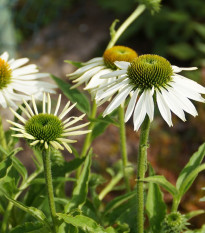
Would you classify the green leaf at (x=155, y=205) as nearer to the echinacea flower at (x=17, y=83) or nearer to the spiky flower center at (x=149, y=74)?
the spiky flower center at (x=149, y=74)

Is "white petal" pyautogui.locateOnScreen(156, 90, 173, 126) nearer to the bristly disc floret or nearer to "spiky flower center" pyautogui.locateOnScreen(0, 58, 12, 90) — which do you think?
the bristly disc floret

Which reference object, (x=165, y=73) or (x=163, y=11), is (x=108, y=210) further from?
(x=163, y=11)

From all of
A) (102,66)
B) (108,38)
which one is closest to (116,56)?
(102,66)

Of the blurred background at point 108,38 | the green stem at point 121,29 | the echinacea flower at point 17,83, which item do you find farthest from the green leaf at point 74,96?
the blurred background at point 108,38

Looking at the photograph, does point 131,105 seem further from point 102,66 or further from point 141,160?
point 102,66

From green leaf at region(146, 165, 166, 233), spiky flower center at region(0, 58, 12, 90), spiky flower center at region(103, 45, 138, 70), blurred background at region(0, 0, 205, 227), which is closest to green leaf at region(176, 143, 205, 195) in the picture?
green leaf at region(146, 165, 166, 233)

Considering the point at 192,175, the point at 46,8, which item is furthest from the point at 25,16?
the point at 192,175
